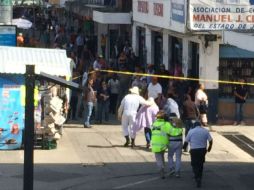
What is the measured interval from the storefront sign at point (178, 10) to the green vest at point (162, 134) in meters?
8.27

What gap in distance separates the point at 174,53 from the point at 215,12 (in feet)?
19.4

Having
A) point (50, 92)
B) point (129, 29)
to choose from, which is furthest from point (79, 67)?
point (50, 92)

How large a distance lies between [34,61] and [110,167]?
3.60 m

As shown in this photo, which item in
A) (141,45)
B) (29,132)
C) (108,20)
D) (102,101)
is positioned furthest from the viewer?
(108,20)

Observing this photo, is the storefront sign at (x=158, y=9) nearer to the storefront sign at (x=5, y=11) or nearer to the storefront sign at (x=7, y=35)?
the storefront sign at (x=5, y=11)

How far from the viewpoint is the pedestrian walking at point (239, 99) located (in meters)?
24.7

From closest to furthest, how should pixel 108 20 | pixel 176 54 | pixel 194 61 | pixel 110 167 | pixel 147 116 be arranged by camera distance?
pixel 110 167 < pixel 147 116 < pixel 194 61 < pixel 176 54 < pixel 108 20

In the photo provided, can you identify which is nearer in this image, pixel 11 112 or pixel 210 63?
pixel 11 112

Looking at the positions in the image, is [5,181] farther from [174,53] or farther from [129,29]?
[129,29]

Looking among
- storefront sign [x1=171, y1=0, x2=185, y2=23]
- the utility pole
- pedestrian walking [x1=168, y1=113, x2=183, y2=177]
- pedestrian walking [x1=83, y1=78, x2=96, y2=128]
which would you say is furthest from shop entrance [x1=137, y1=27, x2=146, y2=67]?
the utility pole

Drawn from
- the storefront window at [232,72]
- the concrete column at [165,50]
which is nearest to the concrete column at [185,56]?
the storefront window at [232,72]

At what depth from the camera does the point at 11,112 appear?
2002 centimetres

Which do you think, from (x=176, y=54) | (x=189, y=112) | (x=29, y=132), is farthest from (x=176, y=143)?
(x=176, y=54)

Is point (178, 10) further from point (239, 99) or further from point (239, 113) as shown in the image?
point (239, 113)
